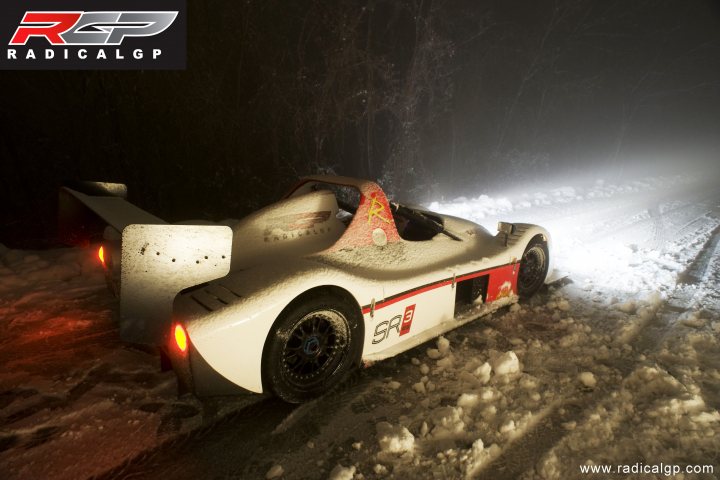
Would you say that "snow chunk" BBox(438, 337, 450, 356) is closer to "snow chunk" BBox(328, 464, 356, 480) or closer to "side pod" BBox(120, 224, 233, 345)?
"snow chunk" BBox(328, 464, 356, 480)

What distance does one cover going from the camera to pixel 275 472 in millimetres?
2035

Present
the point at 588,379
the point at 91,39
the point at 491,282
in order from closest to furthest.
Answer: the point at 588,379 < the point at 491,282 < the point at 91,39

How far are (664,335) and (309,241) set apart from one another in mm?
3516

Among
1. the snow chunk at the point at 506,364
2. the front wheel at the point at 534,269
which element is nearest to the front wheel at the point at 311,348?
the snow chunk at the point at 506,364

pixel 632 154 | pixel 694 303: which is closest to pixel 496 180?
pixel 694 303

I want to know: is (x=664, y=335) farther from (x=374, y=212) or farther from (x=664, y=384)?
(x=374, y=212)

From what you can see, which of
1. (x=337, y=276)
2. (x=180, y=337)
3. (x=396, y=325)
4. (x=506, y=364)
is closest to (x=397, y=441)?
(x=396, y=325)

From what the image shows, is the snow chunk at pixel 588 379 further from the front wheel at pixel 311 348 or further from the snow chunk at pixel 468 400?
the front wheel at pixel 311 348

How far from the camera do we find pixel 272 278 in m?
2.42

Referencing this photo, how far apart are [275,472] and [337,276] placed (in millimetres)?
1192

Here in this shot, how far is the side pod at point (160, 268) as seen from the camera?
90.9 inches

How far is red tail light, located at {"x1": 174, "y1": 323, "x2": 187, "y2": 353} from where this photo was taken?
2098 mm

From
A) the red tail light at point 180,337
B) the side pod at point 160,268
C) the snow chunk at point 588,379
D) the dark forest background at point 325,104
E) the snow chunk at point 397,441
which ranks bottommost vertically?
the snow chunk at point 397,441

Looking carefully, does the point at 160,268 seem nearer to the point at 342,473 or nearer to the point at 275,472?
the point at 275,472
